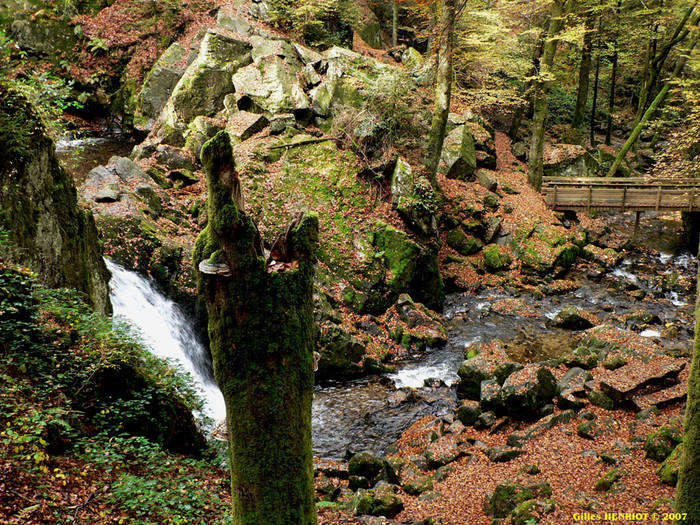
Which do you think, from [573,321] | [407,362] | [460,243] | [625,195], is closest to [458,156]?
[460,243]

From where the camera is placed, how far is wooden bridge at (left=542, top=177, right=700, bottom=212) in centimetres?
1920

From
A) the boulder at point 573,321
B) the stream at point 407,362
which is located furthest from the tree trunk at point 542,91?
the boulder at point 573,321

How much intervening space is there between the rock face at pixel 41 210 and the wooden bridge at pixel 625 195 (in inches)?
760

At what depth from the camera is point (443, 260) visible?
1712cm

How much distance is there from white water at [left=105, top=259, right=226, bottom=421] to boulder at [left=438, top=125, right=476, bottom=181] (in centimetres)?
1349

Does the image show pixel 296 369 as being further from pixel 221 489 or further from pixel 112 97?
pixel 112 97

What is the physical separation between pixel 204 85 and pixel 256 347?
17.3 m

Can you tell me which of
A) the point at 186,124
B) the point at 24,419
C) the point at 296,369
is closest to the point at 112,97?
the point at 186,124

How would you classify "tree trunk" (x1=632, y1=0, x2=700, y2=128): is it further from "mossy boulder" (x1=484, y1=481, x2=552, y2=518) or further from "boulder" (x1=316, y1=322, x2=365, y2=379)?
"mossy boulder" (x1=484, y1=481, x2=552, y2=518)

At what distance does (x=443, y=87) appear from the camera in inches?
616

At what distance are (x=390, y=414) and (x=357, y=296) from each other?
14.0 feet

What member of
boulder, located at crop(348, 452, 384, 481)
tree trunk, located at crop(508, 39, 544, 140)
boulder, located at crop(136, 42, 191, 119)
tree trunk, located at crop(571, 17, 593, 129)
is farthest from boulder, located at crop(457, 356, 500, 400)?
tree trunk, located at crop(571, 17, 593, 129)

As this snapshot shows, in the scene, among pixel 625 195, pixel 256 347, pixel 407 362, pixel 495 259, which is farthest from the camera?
pixel 625 195

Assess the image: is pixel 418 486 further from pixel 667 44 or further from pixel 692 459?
pixel 667 44
